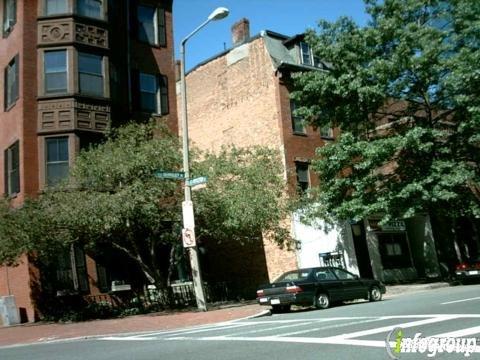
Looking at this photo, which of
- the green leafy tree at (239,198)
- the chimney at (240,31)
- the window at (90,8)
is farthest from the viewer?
the chimney at (240,31)

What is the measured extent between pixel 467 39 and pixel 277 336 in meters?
18.9

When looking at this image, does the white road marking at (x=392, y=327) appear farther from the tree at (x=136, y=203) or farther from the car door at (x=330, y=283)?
the tree at (x=136, y=203)

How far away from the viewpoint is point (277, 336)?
10.1m

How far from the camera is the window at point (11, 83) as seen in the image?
72.7 ft

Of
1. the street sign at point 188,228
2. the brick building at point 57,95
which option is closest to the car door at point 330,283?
the street sign at point 188,228

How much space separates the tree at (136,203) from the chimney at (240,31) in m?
11.7

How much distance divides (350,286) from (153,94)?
1266 cm

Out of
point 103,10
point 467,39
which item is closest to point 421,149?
point 467,39

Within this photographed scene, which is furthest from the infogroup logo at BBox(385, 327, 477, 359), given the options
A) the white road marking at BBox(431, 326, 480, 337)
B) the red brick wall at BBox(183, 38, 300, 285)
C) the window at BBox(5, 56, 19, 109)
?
the window at BBox(5, 56, 19, 109)

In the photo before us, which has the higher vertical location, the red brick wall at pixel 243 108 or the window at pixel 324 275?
the red brick wall at pixel 243 108

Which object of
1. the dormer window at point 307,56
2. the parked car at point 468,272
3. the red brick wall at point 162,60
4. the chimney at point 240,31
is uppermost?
the chimney at point 240,31

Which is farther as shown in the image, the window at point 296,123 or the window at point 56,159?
the window at point 296,123

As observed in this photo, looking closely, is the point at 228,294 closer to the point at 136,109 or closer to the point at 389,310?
Result: the point at 136,109

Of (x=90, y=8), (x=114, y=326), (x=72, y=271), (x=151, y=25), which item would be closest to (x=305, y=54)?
(x=151, y=25)
